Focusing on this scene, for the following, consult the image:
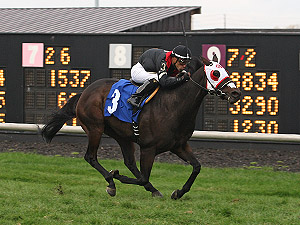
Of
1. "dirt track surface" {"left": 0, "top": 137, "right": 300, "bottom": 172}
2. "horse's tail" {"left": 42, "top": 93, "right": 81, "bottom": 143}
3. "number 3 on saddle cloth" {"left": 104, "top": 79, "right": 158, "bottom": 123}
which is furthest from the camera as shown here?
"dirt track surface" {"left": 0, "top": 137, "right": 300, "bottom": 172}

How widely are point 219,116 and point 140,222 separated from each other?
6089mm

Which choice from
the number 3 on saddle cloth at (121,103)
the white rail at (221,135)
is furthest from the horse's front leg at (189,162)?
the white rail at (221,135)

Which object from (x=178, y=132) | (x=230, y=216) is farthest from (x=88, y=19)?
(x=230, y=216)

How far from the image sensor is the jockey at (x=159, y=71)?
7.62 meters

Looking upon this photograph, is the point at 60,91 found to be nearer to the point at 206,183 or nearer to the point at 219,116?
the point at 219,116

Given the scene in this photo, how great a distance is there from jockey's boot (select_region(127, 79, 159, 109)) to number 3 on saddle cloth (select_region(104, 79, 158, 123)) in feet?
0.31

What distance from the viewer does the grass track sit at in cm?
646

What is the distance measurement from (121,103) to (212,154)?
488 centimetres

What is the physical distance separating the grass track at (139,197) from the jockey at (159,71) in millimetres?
1283

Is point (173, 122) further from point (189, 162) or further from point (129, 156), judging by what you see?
point (129, 156)

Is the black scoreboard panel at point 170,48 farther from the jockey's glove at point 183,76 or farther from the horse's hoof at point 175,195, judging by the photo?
the horse's hoof at point 175,195

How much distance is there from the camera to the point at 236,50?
1193 centimetres

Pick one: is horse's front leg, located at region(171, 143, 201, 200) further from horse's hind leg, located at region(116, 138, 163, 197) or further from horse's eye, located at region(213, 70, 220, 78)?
horse's eye, located at region(213, 70, 220, 78)

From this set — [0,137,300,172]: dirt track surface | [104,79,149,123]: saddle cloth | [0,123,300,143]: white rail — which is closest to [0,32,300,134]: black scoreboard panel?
[0,123,300,143]: white rail
